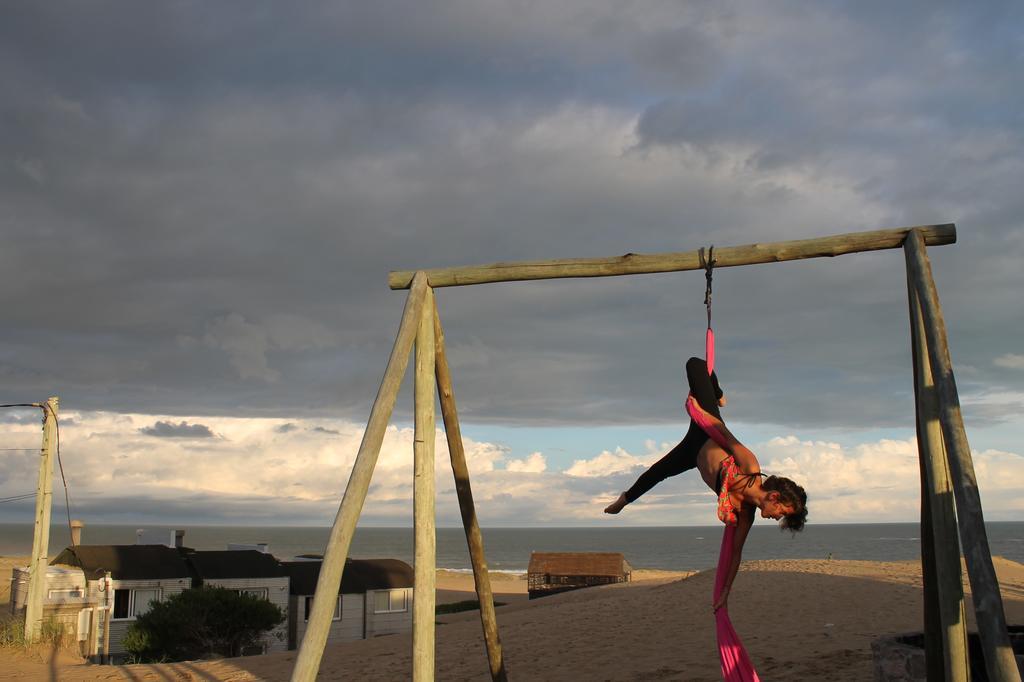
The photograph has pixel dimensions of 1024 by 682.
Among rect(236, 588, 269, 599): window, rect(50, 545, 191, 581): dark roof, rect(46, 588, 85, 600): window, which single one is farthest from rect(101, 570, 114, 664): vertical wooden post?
rect(236, 588, 269, 599): window

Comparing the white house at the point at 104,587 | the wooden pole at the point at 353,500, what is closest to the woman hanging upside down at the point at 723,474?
the wooden pole at the point at 353,500

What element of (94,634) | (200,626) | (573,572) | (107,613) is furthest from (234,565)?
(573,572)

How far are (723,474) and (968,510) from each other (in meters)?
1.72

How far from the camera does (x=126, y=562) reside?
2948cm

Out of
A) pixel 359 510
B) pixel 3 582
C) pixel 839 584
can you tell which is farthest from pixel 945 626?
pixel 3 582

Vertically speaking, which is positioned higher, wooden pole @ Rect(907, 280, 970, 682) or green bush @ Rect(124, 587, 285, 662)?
wooden pole @ Rect(907, 280, 970, 682)

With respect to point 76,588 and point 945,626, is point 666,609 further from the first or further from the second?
point 76,588

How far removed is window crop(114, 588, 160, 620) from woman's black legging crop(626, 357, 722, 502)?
2602 cm

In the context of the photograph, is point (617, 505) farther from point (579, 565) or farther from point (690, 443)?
point (579, 565)

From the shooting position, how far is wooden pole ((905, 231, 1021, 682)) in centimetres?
479

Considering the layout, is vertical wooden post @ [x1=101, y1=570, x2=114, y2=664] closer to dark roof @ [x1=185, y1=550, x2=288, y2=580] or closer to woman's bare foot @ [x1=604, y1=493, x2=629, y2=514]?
dark roof @ [x1=185, y1=550, x2=288, y2=580]

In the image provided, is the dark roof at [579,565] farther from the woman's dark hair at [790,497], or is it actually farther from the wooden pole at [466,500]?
the woman's dark hair at [790,497]

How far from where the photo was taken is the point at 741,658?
6.25 metres

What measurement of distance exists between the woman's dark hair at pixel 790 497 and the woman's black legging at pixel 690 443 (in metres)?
0.67
